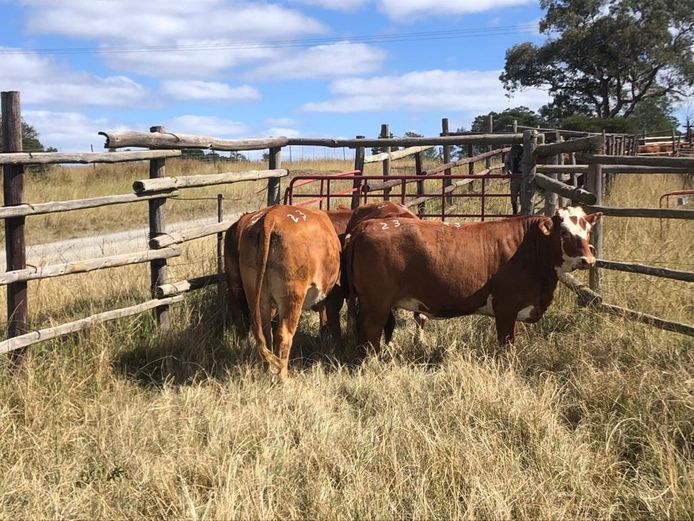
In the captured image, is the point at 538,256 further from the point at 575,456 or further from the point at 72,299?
the point at 72,299

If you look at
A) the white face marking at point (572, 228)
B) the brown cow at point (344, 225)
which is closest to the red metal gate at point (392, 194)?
the brown cow at point (344, 225)

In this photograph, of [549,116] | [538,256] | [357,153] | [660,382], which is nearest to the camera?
[660,382]

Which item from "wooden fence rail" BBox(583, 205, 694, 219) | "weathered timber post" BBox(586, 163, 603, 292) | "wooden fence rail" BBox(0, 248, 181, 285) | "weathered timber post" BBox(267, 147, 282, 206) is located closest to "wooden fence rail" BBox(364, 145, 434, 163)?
"weathered timber post" BBox(267, 147, 282, 206)

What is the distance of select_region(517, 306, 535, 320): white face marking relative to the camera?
532 centimetres

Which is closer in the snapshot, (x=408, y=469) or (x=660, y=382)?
(x=408, y=469)

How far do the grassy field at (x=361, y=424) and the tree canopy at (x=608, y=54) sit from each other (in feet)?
112

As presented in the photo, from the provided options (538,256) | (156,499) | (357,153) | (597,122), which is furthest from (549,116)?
(156,499)

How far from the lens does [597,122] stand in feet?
108

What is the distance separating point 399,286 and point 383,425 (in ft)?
5.26

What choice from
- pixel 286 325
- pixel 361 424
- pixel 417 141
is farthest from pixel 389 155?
pixel 361 424

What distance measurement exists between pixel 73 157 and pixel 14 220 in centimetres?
65

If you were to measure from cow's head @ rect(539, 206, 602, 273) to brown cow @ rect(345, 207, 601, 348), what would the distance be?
0.01 meters

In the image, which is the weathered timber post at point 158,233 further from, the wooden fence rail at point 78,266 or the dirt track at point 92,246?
the dirt track at point 92,246

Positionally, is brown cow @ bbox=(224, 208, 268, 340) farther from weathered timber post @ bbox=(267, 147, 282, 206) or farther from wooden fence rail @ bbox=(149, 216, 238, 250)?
weathered timber post @ bbox=(267, 147, 282, 206)
